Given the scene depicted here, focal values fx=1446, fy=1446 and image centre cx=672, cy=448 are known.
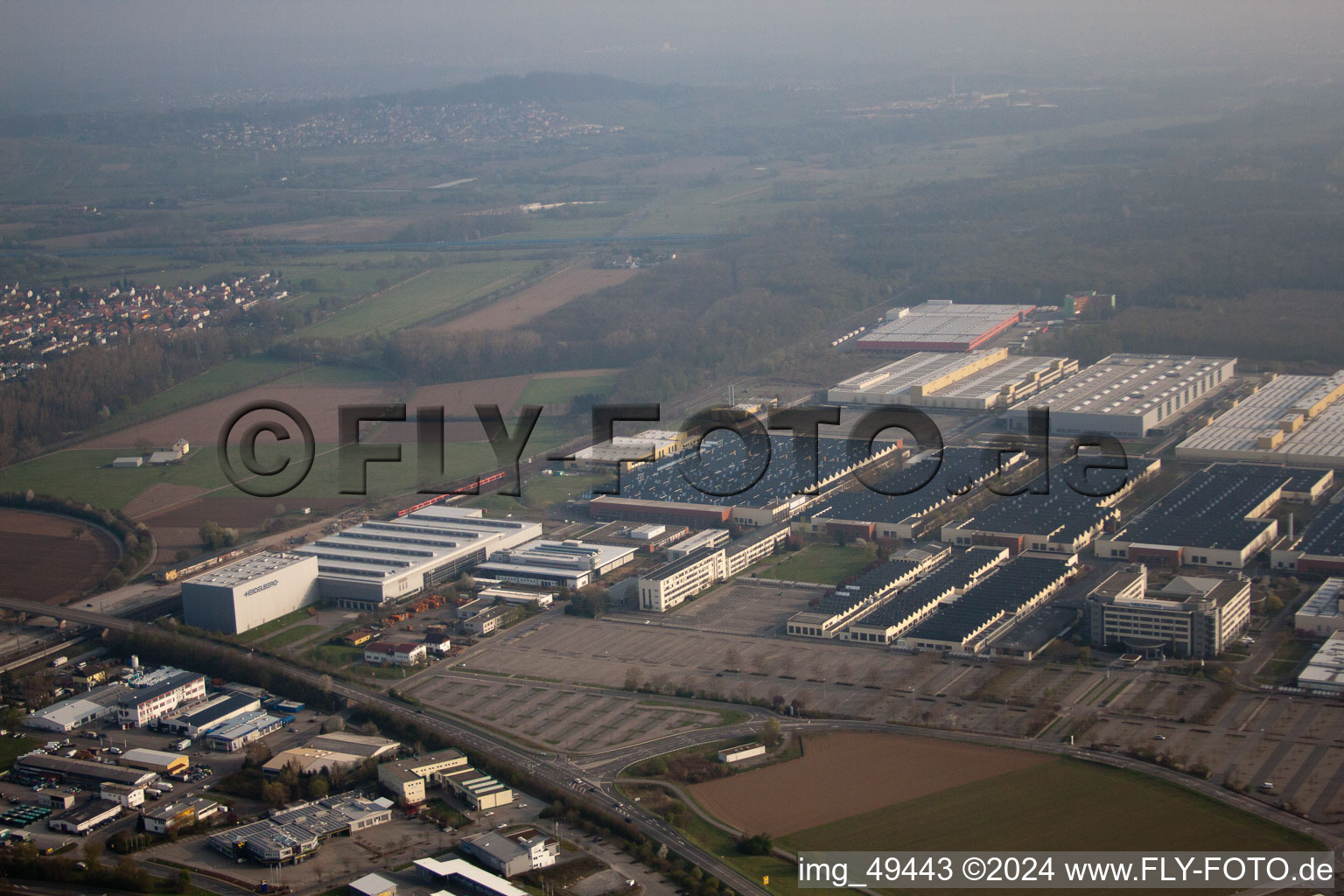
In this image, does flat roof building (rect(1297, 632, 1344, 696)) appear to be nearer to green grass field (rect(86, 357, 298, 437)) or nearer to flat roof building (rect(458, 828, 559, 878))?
flat roof building (rect(458, 828, 559, 878))

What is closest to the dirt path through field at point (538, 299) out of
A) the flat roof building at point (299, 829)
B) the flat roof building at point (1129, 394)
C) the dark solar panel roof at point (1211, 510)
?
the flat roof building at point (1129, 394)

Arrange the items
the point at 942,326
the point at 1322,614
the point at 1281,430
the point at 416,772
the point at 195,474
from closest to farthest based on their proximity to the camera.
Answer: the point at 416,772 < the point at 1322,614 < the point at 1281,430 < the point at 195,474 < the point at 942,326

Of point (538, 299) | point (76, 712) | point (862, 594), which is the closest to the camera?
point (76, 712)

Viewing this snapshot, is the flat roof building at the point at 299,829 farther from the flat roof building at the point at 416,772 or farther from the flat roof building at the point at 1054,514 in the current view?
the flat roof building at the point at 1054,514

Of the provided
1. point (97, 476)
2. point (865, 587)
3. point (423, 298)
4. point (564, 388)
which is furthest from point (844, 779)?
point (423, 298)

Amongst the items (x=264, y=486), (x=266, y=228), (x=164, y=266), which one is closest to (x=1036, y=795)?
(x=264, y=486)

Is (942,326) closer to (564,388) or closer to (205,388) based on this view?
(564,388)
